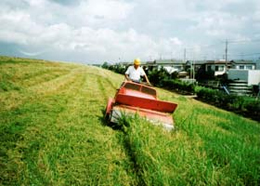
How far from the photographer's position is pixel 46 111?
10102 millimetres

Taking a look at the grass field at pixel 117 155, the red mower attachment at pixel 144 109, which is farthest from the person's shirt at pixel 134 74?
the grass field at pixel 117 155

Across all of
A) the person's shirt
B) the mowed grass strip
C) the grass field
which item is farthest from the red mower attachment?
the person's shirt

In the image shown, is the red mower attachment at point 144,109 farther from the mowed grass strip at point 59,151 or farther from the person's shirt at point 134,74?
the person's shirt at point 134,74

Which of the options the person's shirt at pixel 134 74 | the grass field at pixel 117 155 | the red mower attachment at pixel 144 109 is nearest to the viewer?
the grass field at pixel 117 155

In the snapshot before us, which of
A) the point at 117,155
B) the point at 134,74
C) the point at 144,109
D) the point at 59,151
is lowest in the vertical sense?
the point at 117,155

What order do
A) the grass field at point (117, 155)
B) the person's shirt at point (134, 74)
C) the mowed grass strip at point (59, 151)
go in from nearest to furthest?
the grass field at point (117, 155), the mowed grass strip at point (59, 151), the person's shirt at point (134, 74)

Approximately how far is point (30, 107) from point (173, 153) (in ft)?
20.8

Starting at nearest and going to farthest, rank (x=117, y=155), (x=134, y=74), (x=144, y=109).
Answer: (x=117, y=155) → (x=144, y=109) → (x=134, y=74)

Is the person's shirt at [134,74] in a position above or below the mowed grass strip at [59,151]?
above

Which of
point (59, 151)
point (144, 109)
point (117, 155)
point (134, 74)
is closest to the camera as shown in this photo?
point (59, 151)

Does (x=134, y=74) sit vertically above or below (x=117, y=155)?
above

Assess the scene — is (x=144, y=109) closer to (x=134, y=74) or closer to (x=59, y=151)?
(x=134, y=74)

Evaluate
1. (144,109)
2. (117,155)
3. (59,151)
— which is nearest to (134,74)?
(144,109)

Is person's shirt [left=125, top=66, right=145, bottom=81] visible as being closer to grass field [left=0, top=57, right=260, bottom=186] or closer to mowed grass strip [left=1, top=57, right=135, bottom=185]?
mowed grass strip [left=1, top=57, right=135, bottom=185]
